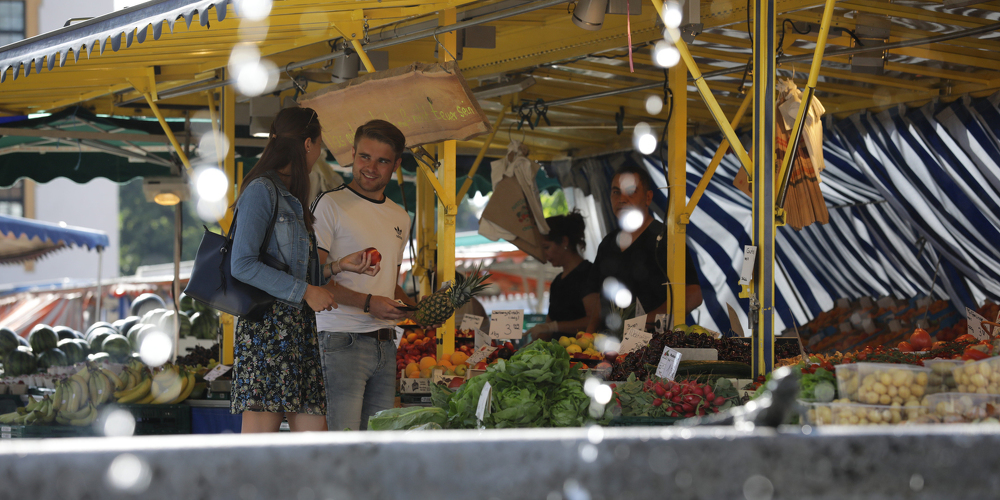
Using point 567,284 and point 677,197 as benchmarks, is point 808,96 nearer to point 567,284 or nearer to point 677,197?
point 677,197

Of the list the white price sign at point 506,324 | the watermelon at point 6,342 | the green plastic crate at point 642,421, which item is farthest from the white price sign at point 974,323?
the watermelon at point 6,342

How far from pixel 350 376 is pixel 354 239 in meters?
0.53

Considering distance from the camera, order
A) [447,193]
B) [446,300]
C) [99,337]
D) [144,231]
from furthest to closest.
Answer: [144,231] < [99,337] < [447,193] < [446,300]

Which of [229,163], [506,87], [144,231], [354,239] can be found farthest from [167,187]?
[144,231]

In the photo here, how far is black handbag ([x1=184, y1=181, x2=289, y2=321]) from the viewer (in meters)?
2.85

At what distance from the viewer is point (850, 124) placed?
21.9 feet

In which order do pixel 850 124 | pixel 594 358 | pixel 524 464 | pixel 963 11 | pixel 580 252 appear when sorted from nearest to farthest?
1. pixel 524 464
2. pixel 594 358
3. pixel 963 11
4. pixel 580 252
5. pixel 850 124

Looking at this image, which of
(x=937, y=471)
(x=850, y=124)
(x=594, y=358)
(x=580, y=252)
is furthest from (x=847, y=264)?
(x=937, y=471)

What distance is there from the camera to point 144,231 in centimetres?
4372

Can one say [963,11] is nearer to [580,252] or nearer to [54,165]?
[580,252]

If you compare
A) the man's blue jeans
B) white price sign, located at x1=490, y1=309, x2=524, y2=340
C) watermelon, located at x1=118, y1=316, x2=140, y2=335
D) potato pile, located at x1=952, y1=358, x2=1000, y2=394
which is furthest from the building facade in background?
potato pile, located at x1=952, y1=358, x2=1000, y2=394

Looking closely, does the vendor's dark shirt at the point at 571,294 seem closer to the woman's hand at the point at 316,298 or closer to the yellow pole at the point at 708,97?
the yellow pole at the point at 708,97

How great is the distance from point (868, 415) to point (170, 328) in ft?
24.4

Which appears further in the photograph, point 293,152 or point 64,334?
point 64,334
